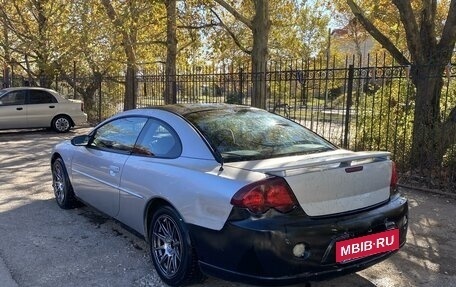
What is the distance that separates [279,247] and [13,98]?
43.7 ft

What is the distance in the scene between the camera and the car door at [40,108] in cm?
1444

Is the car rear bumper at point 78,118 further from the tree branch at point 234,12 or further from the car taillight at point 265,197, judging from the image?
the car taillight at point 265,197

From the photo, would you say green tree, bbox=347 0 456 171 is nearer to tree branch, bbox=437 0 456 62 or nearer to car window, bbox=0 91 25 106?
tree branch, bbox=437 0 456 62

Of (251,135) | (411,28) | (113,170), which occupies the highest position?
(411,28)

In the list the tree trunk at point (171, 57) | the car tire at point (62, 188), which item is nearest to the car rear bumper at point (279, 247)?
the car tire at point (62, 188)

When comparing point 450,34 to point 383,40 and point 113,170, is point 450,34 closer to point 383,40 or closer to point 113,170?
point 383,40

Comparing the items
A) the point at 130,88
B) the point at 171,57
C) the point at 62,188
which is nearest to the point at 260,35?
the point at 171,57

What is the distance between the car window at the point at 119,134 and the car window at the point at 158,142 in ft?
0.49

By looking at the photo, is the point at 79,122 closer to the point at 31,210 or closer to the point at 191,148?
the point at 31,210

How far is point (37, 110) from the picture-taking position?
572 inches

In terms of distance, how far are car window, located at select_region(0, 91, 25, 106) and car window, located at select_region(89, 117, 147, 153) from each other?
33.7 ft

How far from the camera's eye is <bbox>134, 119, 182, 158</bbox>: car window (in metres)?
Answer: 3.85

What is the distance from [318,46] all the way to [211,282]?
41379 mm

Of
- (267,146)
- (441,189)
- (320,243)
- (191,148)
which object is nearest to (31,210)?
(191,148)
